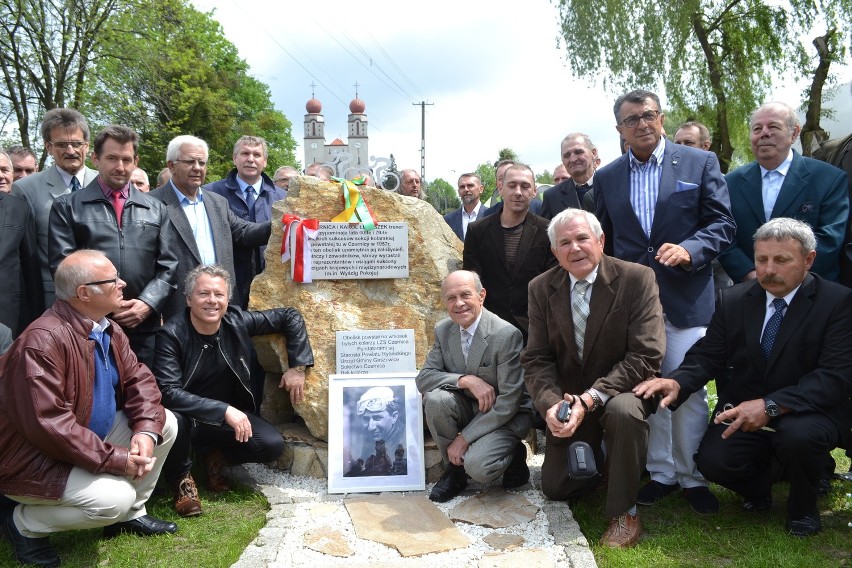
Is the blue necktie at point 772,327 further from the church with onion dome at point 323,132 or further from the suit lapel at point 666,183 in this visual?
the church with onion dome at point 323,132

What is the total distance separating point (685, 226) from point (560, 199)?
141 centimetres

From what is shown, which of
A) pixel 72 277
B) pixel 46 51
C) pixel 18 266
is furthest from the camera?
pixel 46 51

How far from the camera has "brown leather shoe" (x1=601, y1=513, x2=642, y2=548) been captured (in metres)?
3.75

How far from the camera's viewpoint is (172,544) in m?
3.92

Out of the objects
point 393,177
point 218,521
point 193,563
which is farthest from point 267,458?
point 393,177

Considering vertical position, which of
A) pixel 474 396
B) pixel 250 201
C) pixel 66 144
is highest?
pixel 66 144

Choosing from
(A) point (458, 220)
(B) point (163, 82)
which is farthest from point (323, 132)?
(A) point (458, 220)

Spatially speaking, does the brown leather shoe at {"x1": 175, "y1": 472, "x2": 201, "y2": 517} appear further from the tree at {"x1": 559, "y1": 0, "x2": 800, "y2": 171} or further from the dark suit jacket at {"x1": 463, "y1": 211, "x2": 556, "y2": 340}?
the tree at {"x1": 559, "y1": 0, "x2": 800, "y2": 171}

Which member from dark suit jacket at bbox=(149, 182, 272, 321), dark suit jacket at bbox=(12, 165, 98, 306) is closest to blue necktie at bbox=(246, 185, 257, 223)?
dark suit jacket at bbox=(149, 182, 272, 321)

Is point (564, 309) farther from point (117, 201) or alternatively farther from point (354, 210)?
point (117, 201)

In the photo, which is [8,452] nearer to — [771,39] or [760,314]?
[760,314]

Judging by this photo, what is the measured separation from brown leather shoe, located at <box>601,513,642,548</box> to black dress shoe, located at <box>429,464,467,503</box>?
1.06 m

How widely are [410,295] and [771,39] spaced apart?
1556cm

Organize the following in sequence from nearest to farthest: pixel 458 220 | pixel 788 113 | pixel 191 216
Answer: pixel 788 113
pixel 191 216
pixel 458 220
